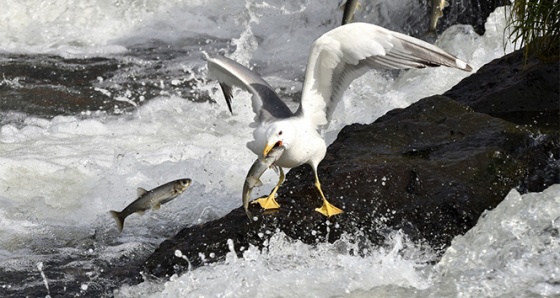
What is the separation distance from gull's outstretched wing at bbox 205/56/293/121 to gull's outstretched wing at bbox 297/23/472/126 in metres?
0.15

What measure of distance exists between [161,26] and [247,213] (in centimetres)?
776

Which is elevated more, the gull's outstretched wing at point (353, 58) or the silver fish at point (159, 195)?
the gull's outstretched wing at point (353, 58)

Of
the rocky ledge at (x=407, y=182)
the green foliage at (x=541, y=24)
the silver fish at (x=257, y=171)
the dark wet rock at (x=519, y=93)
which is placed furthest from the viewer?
the green foliage at (x=541, y=24)

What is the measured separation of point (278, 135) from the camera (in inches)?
197

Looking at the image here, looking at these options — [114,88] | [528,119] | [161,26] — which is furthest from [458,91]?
[161,26]

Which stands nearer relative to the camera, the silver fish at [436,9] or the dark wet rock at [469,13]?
the silver fish at [436,9]

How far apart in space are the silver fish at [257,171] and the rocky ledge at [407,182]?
0.86 ft

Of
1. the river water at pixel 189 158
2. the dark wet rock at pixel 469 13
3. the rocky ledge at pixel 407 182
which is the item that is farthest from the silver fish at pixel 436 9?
the rocky ledge at pixel 407 182

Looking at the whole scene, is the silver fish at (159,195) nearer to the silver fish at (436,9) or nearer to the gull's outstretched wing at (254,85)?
the gull's outstretched wing at (254,85)

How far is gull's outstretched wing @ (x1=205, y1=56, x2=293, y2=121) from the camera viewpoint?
17.6ft

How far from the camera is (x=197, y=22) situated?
12484 millimetres

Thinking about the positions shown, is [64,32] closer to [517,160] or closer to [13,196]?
[13,196]

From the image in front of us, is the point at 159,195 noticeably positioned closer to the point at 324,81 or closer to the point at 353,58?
the point at 324,81

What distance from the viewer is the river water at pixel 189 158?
4.74m
